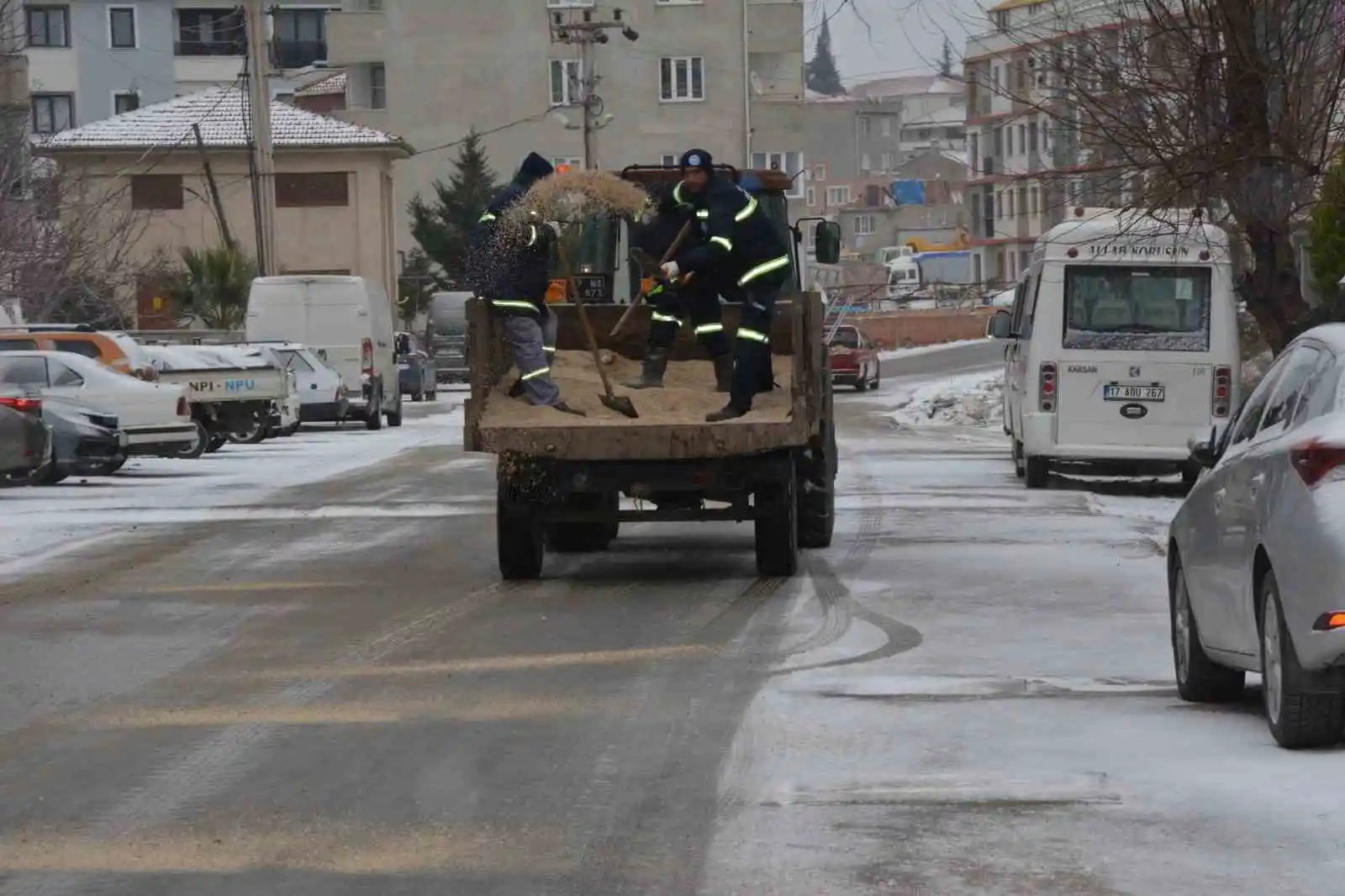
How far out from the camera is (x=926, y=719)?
9.62 metres

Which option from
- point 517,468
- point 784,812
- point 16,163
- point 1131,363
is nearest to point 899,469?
point 1131,363

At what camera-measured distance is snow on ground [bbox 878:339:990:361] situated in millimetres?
76938

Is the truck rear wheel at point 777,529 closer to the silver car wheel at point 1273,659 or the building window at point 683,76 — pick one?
the silver car wheel at point 1273,659

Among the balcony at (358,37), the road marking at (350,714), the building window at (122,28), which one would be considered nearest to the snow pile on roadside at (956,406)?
the road marking at (350,714)

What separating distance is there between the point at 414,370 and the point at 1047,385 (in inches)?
1335

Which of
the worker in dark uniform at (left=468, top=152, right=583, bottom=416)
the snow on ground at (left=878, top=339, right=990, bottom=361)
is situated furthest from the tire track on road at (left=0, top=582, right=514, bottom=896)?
the snow on ground at (left=878, top=339, right=990, bottom=361)

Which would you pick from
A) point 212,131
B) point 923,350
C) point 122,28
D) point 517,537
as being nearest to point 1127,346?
point 517,537

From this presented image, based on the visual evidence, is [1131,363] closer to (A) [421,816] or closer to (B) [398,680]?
(B) [398,680]

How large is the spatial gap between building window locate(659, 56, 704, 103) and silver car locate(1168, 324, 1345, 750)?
2751 inches

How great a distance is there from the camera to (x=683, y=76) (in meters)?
79.3

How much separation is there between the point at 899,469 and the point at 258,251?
20.7 m

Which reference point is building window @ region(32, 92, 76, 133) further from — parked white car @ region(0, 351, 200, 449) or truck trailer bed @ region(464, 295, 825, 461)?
truck trailer bed @ region(464, 295, 825, 461)

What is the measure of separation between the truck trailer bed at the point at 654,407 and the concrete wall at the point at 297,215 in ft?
175

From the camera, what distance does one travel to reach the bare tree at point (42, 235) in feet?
139
